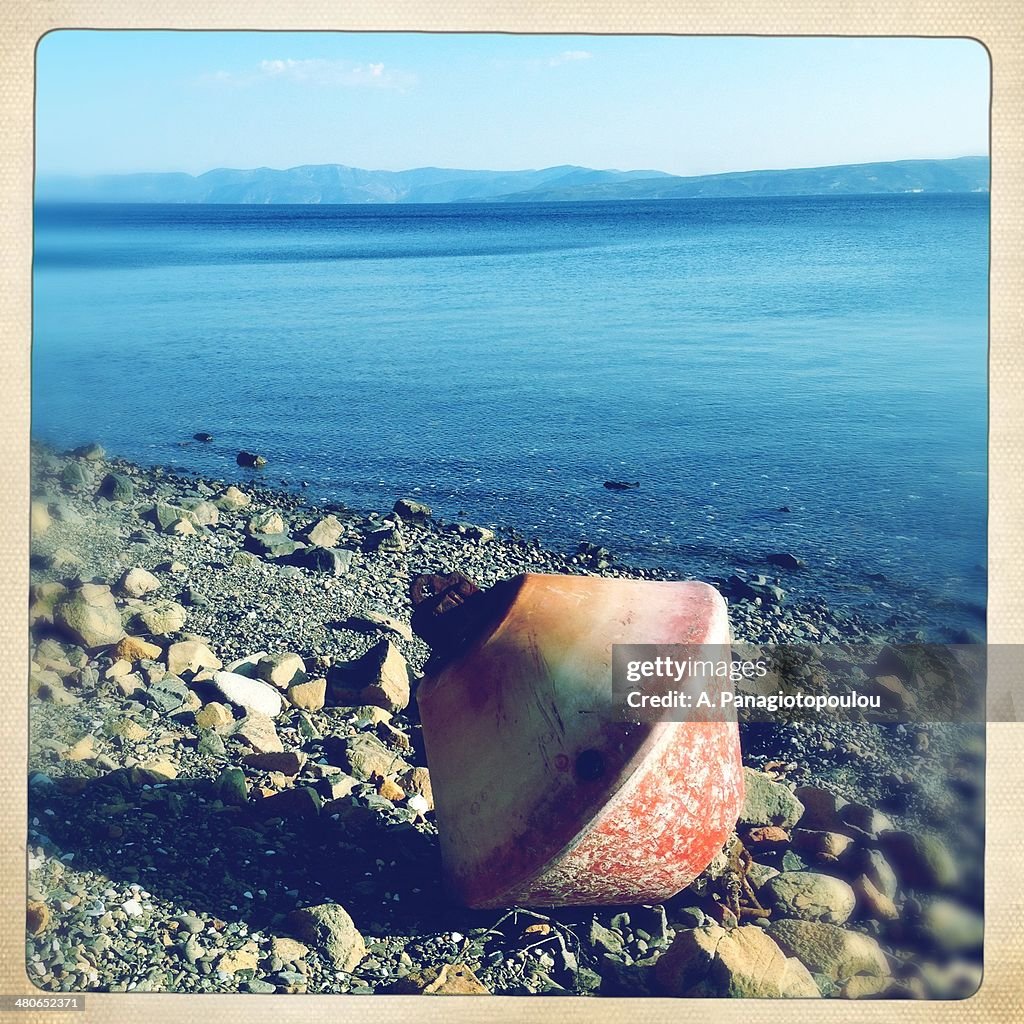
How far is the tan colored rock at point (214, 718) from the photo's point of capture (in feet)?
11.7

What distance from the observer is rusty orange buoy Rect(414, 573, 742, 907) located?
2654 mm

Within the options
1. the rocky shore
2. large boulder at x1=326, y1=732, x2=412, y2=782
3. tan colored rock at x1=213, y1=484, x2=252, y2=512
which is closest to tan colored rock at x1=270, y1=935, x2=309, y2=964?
Answer: the rocky shore

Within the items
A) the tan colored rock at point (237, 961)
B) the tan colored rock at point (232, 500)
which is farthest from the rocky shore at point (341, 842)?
the tan colored rock at point (232, 500)

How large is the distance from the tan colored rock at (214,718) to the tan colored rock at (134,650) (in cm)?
36

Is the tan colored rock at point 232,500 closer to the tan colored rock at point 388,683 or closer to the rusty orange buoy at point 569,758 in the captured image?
the tan colored rock at point 388,683

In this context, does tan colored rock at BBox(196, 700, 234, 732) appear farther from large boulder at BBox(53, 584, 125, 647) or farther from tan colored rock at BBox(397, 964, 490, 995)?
tan colored rock at BBox(397, 964, 490, 995)

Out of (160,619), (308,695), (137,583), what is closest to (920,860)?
(308,695)

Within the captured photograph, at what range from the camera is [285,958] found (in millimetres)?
2830

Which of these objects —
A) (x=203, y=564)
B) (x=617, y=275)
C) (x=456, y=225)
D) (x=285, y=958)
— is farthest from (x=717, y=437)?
(x=456, y=225)

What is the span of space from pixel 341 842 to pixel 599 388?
7.22 metres

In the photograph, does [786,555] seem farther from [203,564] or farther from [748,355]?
[748,355]

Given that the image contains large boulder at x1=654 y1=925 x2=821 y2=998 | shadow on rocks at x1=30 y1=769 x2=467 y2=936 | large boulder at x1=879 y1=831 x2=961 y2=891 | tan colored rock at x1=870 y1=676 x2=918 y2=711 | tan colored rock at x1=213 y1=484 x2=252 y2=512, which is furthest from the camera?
tan colored rock at x1=213 y1=484 x2=252 y2=512

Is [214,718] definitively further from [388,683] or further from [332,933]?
[332,933]

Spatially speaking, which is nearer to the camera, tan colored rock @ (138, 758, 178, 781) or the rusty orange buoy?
the rusty orange buoy
